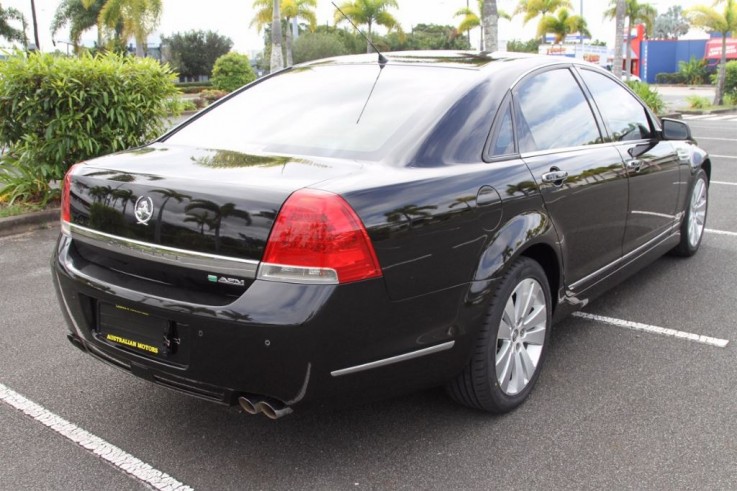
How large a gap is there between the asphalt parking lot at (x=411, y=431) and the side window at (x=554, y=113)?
1.17 m

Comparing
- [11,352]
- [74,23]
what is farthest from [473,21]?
[11,352]

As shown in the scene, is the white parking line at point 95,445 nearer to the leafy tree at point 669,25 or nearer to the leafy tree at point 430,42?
the leafy tree at point 430,42

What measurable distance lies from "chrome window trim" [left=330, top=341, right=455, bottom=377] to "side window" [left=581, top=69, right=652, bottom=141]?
6.78 ft

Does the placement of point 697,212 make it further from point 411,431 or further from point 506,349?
point 411,431

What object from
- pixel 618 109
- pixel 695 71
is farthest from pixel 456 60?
pixel 695 71

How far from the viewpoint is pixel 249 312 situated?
242cm

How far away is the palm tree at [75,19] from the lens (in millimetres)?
41625

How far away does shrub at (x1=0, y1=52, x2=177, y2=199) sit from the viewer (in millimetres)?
7215

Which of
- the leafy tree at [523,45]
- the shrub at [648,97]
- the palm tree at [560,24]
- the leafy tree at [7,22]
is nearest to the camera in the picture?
the shrub at [648,97]

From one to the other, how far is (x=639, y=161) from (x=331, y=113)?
2059mm

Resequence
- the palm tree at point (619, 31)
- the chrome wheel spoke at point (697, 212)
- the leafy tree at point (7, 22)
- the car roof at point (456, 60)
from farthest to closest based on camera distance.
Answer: the leafy tree at point (7, 22)
the palm tree at point (619, 31)
the chrome wheel spoke at point (697, 212)
the car roof at point (456, 60)

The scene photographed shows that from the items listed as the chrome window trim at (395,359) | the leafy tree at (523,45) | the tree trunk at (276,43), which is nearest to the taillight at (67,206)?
the chrome window trim at (395,359)

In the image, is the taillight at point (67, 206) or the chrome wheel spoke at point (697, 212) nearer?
the taillight at point (67, 206)

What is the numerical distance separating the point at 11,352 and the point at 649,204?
3.91 metres
